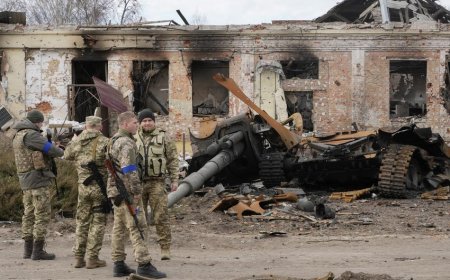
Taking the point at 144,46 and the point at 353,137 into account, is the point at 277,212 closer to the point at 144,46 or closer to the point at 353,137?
the point at 353,137

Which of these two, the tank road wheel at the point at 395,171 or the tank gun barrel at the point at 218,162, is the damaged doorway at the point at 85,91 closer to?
the tank gun barrel at the point at 218,162

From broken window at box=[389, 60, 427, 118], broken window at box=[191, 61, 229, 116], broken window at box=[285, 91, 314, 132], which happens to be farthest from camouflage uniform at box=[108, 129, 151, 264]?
broken window at box=[389, 60, 427, 118]

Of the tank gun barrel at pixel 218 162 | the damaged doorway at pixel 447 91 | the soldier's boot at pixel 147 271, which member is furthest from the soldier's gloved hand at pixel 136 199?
the damaged doorway at pixel 447 91

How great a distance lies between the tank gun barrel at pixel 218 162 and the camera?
47.2 feet

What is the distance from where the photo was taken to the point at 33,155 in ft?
30.8

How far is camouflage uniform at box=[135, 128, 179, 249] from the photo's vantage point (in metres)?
8.80

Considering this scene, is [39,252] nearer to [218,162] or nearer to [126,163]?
[126,163]

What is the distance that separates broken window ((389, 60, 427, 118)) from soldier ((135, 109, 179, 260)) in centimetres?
1708

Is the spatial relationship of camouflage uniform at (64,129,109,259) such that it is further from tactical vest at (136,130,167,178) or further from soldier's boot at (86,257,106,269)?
tactical vest at (136,130,167,178)

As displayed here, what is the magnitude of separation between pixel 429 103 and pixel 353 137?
8.56 m

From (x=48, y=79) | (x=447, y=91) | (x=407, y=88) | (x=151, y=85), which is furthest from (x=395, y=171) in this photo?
(x=48, y=79)

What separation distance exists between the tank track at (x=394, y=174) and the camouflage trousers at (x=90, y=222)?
805 cm

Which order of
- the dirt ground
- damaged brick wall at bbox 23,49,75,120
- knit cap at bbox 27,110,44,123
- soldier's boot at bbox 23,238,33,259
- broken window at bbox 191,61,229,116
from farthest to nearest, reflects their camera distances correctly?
broken window at bbox 191,61,229,116 < damaged brick wall at bbox 23,49,75,120 < soldier's boot at bbox 23,238,33,259 < knit cap at bbox 27,110,44,123 < the dirt ground

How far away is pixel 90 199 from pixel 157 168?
0.85 metres
